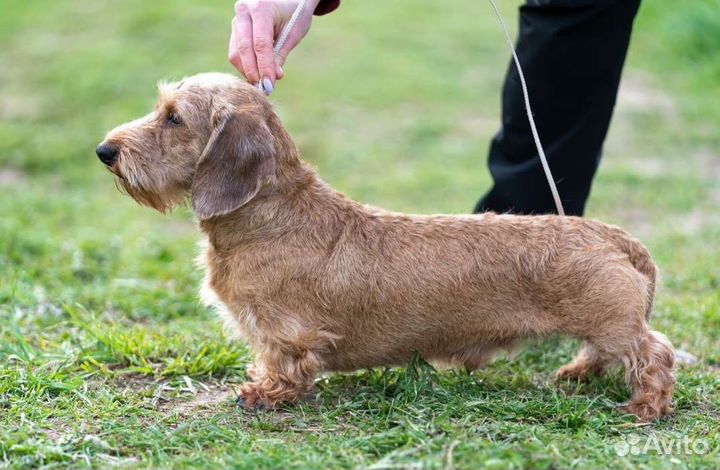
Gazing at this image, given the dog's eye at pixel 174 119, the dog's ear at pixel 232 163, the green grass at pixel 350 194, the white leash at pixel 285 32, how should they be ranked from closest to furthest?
1. the green grass at pixel 350 194
2. the dog's ear at pixel 232 163
3. the dog's eye at pixel 174 119
4. the white leash at pixel 285 32

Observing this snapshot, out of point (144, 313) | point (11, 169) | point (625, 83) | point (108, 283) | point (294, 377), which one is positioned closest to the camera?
point (294, 377)

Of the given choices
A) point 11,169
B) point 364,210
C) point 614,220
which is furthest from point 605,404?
point 11,169

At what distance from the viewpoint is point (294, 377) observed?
4141 mm

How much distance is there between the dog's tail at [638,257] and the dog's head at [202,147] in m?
1.52

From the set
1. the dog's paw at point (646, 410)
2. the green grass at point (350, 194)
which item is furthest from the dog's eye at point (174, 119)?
the dog's paw at point (646, 410)

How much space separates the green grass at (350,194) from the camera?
379cm

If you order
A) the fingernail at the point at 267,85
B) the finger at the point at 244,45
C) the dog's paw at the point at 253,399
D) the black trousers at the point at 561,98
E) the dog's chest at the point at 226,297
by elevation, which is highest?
the finger at the point at 244,45

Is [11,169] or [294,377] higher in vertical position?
[294,377]

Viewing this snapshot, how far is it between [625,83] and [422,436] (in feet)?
32.1

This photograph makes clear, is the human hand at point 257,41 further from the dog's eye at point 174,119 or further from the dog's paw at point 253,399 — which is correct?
the dog's paw at point 253,399

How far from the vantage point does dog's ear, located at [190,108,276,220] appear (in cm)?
409

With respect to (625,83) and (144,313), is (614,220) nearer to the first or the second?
(144,313)

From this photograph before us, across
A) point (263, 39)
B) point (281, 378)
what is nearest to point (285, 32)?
point (263, 39)

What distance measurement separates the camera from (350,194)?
8.48 m
